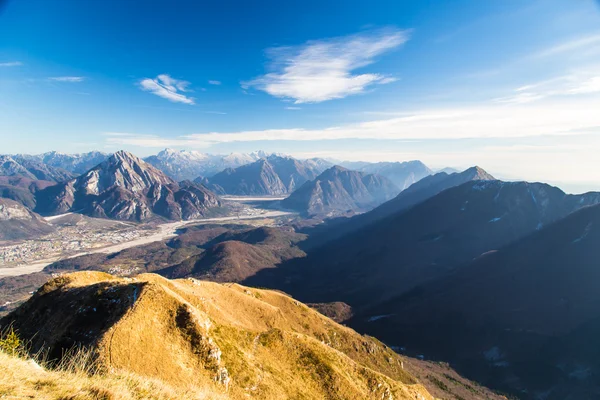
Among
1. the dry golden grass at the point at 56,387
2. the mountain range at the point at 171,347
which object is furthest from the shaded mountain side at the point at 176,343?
the dry golden grass at the point at 56,387

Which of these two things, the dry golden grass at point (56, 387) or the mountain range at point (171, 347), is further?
the mountain range at point (171, 347)

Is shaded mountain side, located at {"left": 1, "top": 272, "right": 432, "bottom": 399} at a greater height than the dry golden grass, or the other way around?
the dry golden grass

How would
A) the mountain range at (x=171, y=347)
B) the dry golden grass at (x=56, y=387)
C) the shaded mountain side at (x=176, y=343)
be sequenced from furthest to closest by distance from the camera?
the shaded mountain side at (x=176, y=343) < the mountain range at (x=171, y=347) < the dry golden grass at (x=56, y=387)

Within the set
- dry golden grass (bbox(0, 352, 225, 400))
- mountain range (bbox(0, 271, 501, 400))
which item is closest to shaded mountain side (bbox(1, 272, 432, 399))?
mountain range (bbox(0, 271, 501, 400))

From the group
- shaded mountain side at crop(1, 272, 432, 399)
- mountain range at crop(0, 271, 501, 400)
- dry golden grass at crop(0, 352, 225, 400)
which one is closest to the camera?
dry golden grass at crop(0, 352, 225, 400)

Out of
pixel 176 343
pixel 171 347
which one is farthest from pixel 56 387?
pixel 176 343

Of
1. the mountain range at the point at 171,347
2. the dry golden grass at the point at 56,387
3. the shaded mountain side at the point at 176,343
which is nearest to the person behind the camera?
the dry golden grass at the point at 56,387

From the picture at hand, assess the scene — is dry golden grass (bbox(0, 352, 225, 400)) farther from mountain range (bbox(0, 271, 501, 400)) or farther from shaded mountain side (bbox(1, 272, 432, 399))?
shaded mountain side (bbox(1, 272, 432, 399))

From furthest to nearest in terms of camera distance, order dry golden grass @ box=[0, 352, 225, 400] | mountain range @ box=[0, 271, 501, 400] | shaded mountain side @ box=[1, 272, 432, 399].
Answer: shaded mountain side @ box=[1, 272, 432, 399], mountain range @ box=[0, 271, 501, 400], dry golden grass @ box=[0, 352, 225, 400]

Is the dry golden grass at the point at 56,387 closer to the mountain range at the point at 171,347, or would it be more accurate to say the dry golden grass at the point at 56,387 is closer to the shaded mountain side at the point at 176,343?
the mountain range at the point at 171,347

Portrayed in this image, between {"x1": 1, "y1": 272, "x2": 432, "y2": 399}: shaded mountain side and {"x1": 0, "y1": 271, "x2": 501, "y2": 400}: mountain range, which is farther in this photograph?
{"x1": 1, "y1": 272, "x2": 432, "y2": 399}: shaded mountain side
